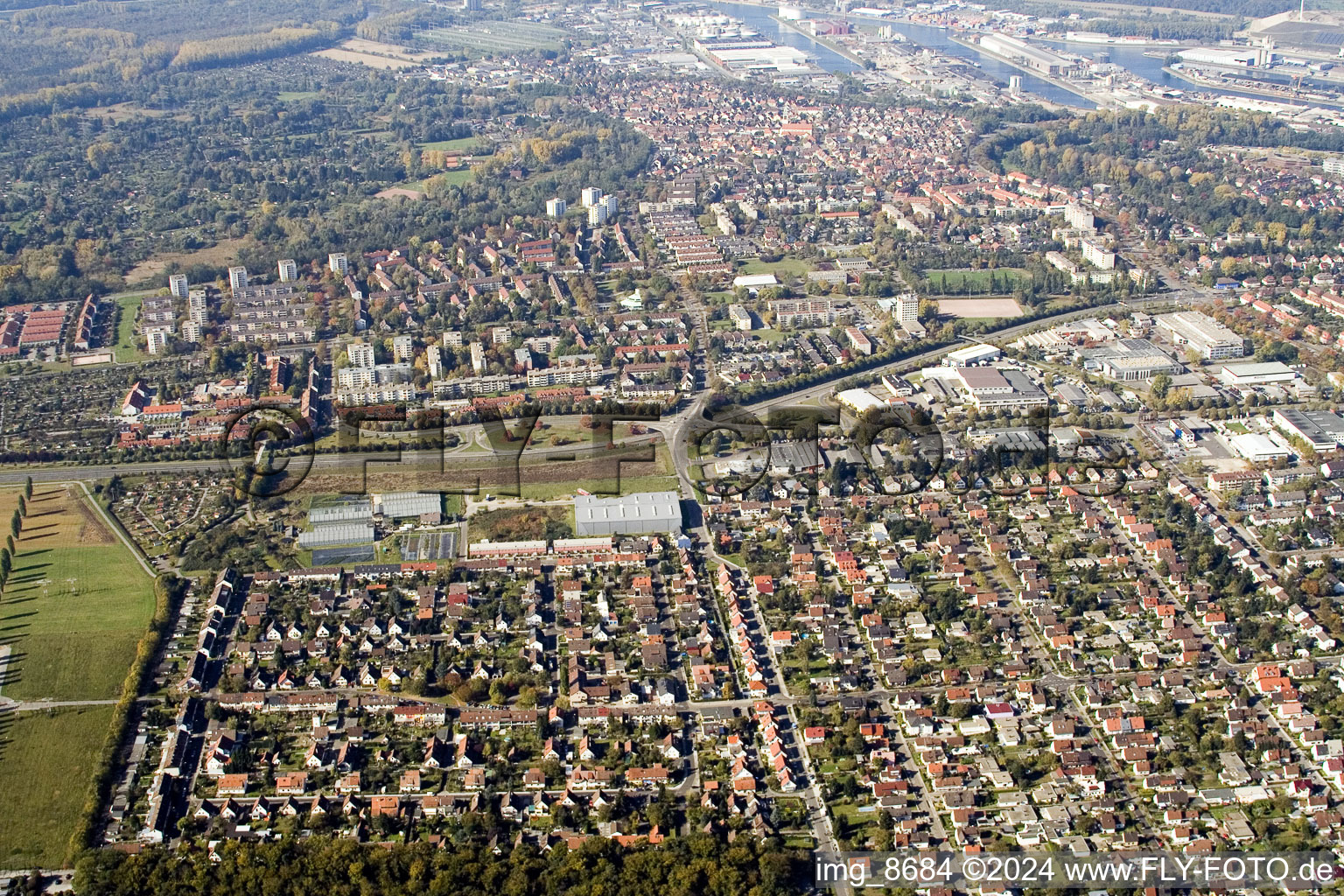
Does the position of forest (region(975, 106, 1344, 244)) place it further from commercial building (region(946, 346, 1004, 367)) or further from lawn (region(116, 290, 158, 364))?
lawn (region(116, 290, 158, 364))

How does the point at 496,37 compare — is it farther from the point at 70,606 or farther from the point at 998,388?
the point at 70,606

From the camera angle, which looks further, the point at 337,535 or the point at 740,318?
the point at 740,318

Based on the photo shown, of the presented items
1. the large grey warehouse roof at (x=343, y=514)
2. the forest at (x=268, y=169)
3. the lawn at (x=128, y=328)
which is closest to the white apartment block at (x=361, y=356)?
the lawn at (x=128, y=328)

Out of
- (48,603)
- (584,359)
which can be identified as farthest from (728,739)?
(584,359)

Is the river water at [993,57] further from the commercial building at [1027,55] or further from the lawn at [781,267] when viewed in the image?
the lawn at [781,267]

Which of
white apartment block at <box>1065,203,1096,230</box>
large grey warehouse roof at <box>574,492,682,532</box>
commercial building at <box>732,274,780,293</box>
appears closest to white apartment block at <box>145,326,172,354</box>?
large grey warehouse roof at <box>574,492,682,532</box>

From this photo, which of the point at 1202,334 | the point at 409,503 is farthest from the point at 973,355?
the point at 409,503

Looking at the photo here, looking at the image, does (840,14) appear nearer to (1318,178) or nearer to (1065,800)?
(1318,178)
